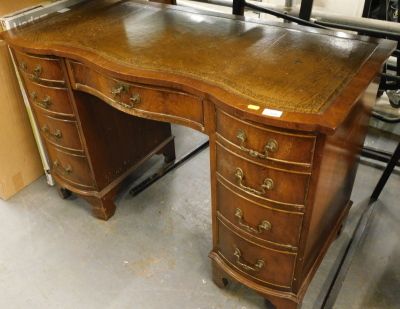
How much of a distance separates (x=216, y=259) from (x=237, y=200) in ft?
1.17

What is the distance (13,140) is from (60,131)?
46 centimetres

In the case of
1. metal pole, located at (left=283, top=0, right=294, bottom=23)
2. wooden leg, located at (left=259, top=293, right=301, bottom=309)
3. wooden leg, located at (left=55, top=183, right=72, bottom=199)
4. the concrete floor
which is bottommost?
the concrete floor

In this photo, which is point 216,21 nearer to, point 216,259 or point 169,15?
point 169,15

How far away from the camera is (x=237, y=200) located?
4.08ft

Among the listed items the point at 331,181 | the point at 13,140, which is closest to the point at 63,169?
the point at 13,140

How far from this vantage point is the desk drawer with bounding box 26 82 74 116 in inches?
61.2

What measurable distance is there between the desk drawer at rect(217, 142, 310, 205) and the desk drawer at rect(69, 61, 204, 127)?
15cm

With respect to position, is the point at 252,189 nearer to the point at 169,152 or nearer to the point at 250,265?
the point at 250,265

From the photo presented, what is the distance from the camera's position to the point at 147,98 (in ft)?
4.16

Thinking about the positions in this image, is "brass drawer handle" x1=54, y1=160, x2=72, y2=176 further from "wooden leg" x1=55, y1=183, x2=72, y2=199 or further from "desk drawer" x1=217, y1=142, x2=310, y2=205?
"desk drawer" x1=217, y1=142, x2=310, y2=205

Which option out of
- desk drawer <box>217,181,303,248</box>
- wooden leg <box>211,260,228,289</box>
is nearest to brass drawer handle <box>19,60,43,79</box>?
desk drawer <box>217,181,303,248</box>

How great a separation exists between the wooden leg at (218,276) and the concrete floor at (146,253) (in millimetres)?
31

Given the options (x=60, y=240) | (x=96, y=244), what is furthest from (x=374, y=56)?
(x=60, y=240)

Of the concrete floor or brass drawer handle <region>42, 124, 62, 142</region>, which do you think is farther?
brass drawer handle <region>42, 124, 62, 142</region>
